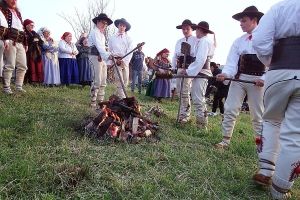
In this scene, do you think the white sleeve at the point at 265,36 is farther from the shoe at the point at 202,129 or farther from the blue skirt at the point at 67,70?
the blue skirt at the point at 67,70

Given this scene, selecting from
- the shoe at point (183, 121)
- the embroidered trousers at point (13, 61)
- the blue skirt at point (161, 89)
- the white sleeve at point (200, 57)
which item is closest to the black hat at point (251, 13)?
the white sleeve at point (200, 57)

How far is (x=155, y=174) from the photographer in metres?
2.28

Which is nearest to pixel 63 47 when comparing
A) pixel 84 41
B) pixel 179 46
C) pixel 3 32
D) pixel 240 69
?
pixel 84 41

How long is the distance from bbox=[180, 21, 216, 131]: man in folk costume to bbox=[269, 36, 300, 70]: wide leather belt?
80.2 inches

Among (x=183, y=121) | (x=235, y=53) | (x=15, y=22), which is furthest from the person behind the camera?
(x=183, y=121)

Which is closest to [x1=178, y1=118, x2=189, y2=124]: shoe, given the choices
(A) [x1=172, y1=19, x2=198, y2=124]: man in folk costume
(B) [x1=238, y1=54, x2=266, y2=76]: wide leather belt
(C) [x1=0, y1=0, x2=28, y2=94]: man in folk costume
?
(A) [x1=172, y1=19, x2=198, y2=124]: man in folk costume

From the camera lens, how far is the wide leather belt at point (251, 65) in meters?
3.15

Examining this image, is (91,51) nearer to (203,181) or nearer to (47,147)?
(47,147)

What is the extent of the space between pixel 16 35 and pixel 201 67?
11.8 feet

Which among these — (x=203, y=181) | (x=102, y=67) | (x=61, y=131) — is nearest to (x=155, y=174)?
(x=203, y=181)

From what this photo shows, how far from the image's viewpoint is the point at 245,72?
3.23m

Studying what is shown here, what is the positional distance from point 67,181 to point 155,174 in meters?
0.80

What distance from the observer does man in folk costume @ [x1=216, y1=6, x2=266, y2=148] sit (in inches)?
124

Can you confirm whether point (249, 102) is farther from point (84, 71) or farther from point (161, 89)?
point (84, 71)
